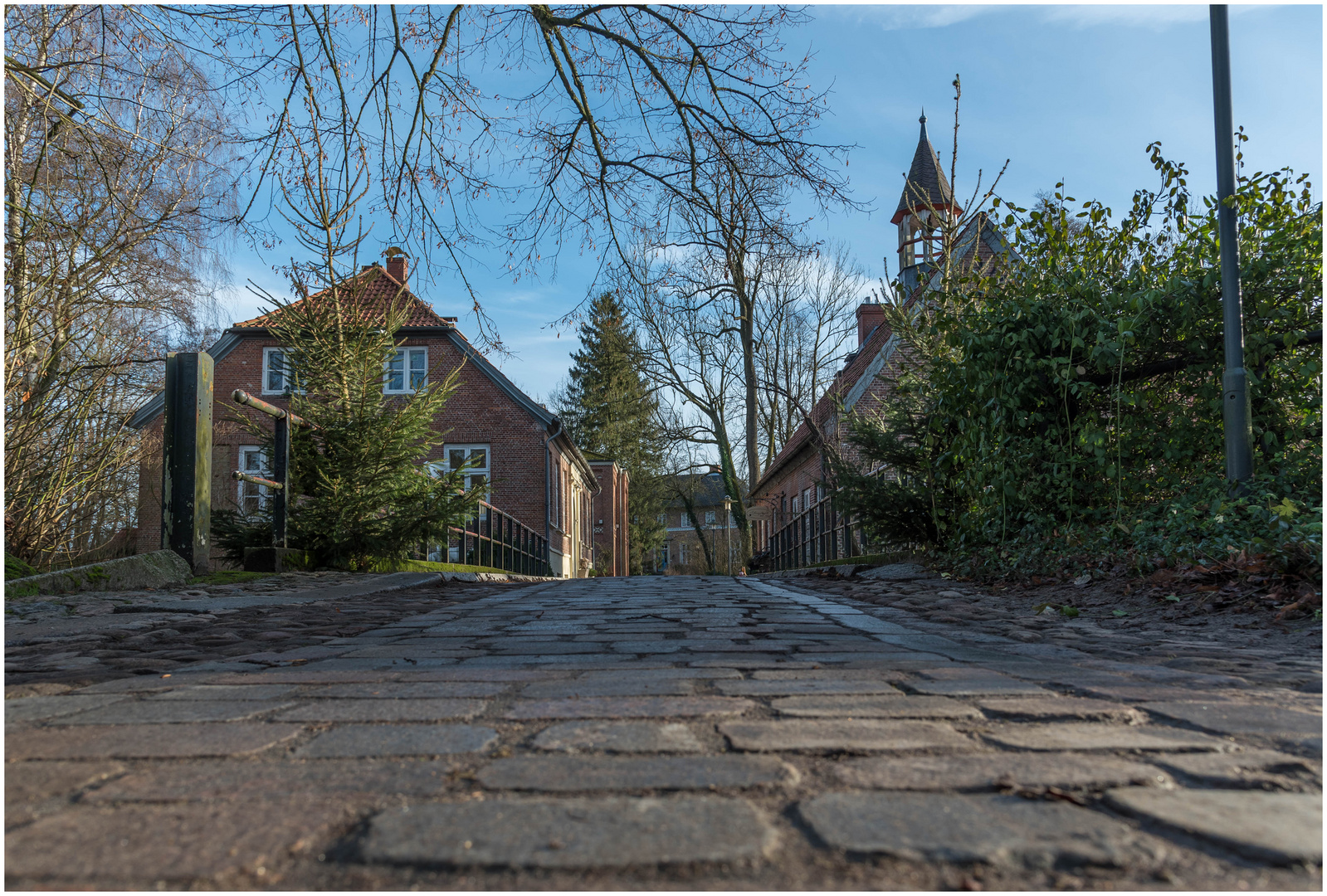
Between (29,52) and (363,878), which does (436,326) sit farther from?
(363,878)

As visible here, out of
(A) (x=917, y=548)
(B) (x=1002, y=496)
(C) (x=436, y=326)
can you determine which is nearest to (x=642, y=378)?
(C) (x=436, y=326)

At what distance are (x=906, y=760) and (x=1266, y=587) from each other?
13.6ft

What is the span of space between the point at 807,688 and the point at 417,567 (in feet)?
29.6

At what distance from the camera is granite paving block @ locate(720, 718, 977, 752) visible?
192 centimetres

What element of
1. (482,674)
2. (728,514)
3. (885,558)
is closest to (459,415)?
(885,558)

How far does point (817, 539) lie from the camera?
17.2 meters

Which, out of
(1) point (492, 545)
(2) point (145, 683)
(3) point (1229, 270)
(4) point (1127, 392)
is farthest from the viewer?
(1) point (492, 545)

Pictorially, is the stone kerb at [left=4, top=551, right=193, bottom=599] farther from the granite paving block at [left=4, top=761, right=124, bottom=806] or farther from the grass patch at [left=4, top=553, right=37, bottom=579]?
the granite paving block at [left=4, top=761, right=124, bottom=806]

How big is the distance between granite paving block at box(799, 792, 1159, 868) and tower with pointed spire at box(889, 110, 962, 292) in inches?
337

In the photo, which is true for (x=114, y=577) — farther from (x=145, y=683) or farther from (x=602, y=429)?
(x=602, y=429)

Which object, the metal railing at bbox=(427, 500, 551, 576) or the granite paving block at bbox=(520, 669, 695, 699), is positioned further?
the metal railing at bbox=(427, 500, 551, 576)

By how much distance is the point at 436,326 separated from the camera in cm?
2522

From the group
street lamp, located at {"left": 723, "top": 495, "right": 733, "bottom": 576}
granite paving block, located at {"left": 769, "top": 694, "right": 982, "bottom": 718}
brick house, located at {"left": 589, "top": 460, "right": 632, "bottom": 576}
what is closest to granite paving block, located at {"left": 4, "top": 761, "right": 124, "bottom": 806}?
granite paving block, located at {"left": 769, "top": 694, "right": 982, "bottom": 718}

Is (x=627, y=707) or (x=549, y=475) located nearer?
(x=627, y=707)
